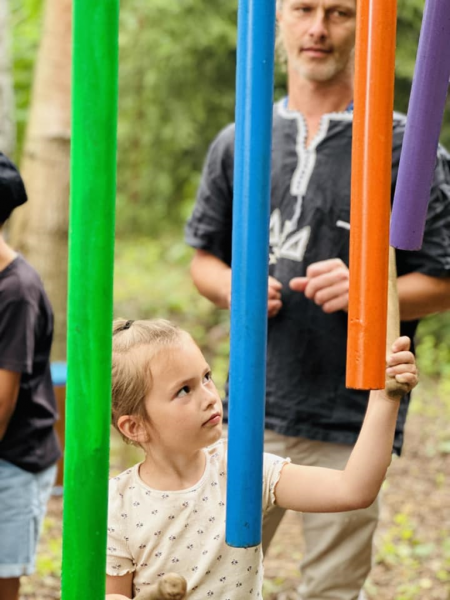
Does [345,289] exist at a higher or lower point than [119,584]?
higher

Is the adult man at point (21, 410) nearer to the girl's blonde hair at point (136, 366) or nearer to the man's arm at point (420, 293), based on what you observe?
the girl's blonde hair at point (136, 366)

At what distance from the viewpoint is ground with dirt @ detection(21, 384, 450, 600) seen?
12.7 ft

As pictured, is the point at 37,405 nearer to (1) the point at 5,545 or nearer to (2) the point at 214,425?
(1) the point at 5,545

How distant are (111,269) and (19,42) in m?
9.19

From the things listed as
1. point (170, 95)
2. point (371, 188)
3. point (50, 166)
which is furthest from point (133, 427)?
point (170, 95)

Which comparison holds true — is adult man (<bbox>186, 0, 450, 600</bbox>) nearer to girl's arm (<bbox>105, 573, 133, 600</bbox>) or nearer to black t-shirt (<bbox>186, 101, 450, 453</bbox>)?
black t-shirt (<bbox>186, 101, 450, 453</bbox>)


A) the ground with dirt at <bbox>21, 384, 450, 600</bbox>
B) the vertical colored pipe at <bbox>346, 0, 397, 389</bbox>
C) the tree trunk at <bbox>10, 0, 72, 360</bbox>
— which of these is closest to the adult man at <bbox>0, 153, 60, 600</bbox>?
the ground with dirt at <bbox>21, 384, 450, 600</bbox>

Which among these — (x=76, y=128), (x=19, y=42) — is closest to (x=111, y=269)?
(x=76, y=128)

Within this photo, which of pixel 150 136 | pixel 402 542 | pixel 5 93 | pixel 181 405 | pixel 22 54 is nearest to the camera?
pixel 181 405

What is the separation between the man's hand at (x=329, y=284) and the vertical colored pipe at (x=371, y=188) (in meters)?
0.96

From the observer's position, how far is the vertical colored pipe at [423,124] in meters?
1.28

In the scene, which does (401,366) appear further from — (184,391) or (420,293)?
(420,293)

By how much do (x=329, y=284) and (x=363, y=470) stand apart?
719 millimetres

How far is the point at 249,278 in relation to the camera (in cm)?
126
